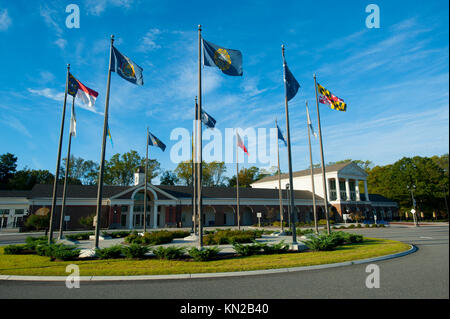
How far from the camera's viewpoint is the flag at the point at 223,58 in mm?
12648

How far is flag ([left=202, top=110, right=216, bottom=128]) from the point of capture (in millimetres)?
17750

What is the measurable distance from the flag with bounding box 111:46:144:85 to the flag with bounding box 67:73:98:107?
2681mm

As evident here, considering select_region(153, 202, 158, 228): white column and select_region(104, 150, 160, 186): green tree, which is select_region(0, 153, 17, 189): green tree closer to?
select_region(104, 150, 160, 186): green tree

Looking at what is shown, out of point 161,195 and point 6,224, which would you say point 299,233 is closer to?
point 161,195

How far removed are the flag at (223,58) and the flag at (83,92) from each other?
7.24 meters

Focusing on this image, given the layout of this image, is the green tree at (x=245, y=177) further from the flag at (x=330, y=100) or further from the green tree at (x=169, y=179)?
the flag at (x=330, y=100)

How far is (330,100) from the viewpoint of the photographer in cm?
1831

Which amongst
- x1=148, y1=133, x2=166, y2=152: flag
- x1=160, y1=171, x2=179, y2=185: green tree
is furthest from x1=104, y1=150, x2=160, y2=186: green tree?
x1=148, y1=133, x2=166, y2=152: flag

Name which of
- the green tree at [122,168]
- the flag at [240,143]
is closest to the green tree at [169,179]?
the green tree at [122,168]

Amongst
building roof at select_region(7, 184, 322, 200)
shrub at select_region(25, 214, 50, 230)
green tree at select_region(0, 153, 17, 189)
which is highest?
green tree at select_region(0, 153, 17, 189)

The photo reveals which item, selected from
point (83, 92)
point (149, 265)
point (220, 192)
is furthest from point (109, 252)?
point (220, 192)

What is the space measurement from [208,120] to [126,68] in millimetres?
6018

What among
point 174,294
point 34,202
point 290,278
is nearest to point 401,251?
point 290,278
